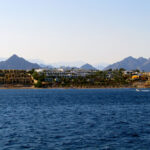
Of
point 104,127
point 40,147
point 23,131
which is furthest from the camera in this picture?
point 104,127

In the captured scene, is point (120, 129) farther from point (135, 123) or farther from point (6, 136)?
point (6, 136)

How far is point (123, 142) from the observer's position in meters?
35.9

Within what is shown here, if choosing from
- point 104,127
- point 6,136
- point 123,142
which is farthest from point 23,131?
point 123,142

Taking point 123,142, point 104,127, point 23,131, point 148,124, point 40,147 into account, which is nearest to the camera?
point 40,147

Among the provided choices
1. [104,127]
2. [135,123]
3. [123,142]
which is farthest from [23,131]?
[135,123]

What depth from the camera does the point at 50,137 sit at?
38.6 m

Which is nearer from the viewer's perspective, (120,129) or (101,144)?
(101,144)

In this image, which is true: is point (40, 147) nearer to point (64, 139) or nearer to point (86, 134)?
point (64, 139)

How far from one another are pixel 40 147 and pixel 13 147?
2989 millimetres

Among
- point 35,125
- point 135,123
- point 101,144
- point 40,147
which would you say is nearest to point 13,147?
point 40,147

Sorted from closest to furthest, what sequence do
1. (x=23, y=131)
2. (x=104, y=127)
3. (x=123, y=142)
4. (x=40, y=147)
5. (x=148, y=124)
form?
(x=40, y=147) < (x=123, y=142) < (x=23, y=131) < (x=104, y=127) < (x=148, y=124)

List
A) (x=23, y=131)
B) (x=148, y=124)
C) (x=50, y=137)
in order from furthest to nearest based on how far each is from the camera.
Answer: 1. (x=148, y=124)
2. (x=23, y=131)
3. (x=50, y=137)

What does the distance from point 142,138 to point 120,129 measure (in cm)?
679

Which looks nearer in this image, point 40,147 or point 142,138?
point 40,147
